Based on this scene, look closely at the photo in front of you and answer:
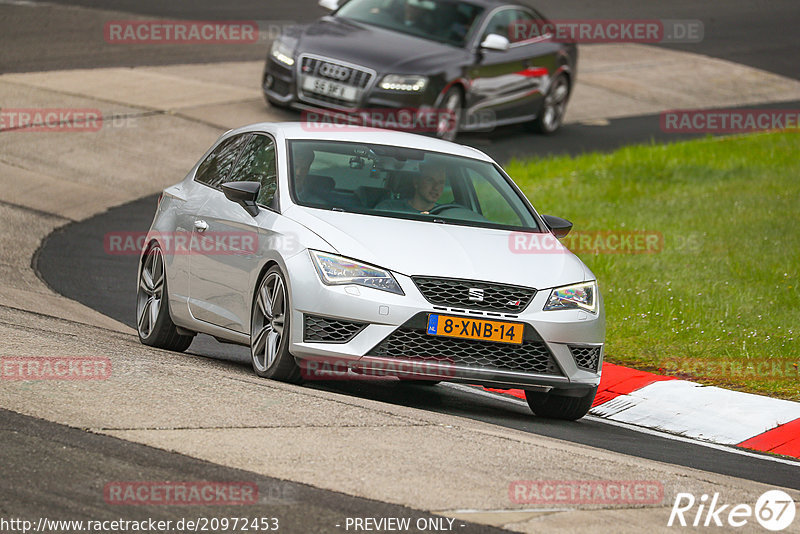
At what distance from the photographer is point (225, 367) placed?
9.36 m

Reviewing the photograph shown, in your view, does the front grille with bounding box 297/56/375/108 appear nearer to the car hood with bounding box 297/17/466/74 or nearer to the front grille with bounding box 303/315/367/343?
the car hood with bounding box 297/17/466/74

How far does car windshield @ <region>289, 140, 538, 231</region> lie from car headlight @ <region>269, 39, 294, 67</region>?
935cm

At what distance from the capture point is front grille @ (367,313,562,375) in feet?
26.7

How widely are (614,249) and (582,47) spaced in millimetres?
17663

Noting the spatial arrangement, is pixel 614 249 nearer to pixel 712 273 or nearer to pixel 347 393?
pixel 712 273

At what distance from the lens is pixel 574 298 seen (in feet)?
28.5

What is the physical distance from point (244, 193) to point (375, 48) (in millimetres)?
10260

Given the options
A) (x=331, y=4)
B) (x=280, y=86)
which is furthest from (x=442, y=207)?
(x=331, y=4)

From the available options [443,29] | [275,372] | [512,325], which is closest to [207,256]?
[275,372]

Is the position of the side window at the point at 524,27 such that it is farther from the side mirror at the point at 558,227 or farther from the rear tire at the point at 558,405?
the rear tire at the point at 558,405

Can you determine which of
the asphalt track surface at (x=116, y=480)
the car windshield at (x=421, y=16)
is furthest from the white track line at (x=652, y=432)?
the car windshield at (x=421, y=16)

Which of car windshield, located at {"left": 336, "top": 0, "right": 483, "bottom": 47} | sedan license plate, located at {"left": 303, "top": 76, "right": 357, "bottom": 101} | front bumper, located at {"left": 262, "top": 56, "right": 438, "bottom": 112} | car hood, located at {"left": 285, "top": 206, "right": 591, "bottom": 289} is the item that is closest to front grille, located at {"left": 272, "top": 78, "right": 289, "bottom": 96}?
front bumper, located at {"left": 262, "top": 56, "right": 438, "bottom": 112}

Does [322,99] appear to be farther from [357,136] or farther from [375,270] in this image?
[375,270]

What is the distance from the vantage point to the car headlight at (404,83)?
18438 millimetres
